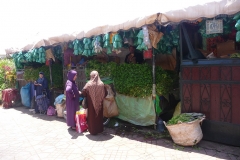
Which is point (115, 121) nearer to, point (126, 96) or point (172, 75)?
point (126, 96)

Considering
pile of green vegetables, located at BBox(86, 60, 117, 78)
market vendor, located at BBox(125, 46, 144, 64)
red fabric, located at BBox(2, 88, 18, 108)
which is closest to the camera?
pile of green vegetables, located at BBox(86, 60, 117, 78)

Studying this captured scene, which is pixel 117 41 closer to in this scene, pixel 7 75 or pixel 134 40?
pixel 134 40

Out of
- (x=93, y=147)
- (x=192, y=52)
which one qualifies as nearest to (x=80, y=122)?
(x=93, y=147)

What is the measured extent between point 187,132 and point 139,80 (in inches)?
76.9

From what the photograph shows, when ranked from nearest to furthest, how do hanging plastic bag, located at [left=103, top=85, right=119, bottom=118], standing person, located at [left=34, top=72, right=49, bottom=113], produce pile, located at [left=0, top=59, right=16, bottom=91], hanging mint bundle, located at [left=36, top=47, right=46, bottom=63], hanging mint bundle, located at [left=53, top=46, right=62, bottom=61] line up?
1. hanging plastic bag, located at [left=103, top=85, right=119, bottom=118]
2. hanging mint bundle, located at [left=36, top=47, right=46, bottom=63]
3. standing person, located at [left=34, top=72, right=49, bottom=113]
4. hanging mint bundle, located at [left=53, top=46, right=62, bottom=61]
5. produce pile, located at [left=0, top=59, right=16, bottom=91]

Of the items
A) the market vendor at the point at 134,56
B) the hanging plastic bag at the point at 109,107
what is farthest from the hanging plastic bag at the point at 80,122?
the market vendor at the point at 134,56

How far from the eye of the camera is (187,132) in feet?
14.2

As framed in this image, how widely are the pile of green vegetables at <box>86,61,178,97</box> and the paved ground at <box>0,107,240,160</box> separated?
1.22 metres

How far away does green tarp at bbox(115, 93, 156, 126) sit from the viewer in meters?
5.73

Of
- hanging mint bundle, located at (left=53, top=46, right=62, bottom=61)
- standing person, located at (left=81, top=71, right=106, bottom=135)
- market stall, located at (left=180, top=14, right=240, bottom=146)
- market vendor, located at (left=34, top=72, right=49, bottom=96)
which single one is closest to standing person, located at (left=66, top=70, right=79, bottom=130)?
standing person, located at (left=81, top=71, right=106, bottom=135)

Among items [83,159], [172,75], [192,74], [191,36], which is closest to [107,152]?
[83,159]

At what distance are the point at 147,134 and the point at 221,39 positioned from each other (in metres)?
3.16

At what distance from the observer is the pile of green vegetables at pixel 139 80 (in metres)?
5.62

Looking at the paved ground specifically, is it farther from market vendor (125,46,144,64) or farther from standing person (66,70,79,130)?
market vendor (125,46,144,64)
